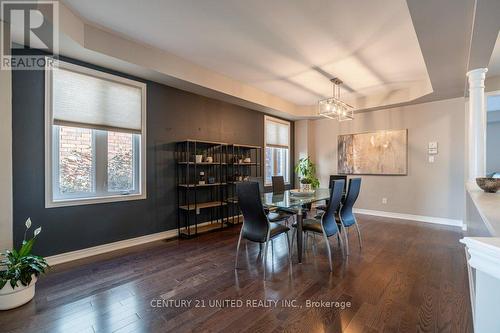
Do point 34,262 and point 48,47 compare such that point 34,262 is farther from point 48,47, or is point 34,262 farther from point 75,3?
point 75,3

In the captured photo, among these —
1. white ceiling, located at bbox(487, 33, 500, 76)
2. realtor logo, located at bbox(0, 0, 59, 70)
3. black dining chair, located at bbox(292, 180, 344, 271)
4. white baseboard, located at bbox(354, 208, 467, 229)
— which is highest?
white ceiling, located at bbox(487, 33, 500, 76)

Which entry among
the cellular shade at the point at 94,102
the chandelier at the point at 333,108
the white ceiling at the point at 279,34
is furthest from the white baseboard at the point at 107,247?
the chandelier at the point at 333,108

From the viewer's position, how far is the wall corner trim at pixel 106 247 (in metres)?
2.83

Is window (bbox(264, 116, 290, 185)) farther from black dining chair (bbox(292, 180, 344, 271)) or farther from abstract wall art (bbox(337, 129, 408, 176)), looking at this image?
black dining chair (bbox(292, 180, 344, 271))

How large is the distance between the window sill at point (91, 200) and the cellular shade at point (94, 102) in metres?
0.93

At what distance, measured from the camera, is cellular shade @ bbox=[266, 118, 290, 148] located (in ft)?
19.5

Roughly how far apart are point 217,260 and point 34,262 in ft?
5.69

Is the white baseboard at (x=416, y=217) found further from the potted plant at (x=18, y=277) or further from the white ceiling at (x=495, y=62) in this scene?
the potted plant at (x=18, y=277)

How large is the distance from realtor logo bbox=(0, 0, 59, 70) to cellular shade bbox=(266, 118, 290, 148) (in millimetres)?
4235

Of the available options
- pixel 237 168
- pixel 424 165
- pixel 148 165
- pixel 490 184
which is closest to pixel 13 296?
pixel 148 165

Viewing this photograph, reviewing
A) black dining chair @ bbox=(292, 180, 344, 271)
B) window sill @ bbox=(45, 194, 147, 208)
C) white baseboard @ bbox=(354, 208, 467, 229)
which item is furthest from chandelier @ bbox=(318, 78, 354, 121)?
window sill @ bbox=(45, 194, 147, 208)

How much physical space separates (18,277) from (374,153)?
6.12 metres

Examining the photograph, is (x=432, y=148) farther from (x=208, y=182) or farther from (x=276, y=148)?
(x=208, y=182)

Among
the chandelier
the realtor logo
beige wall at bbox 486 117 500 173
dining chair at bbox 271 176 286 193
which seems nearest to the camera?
the realtor logo
